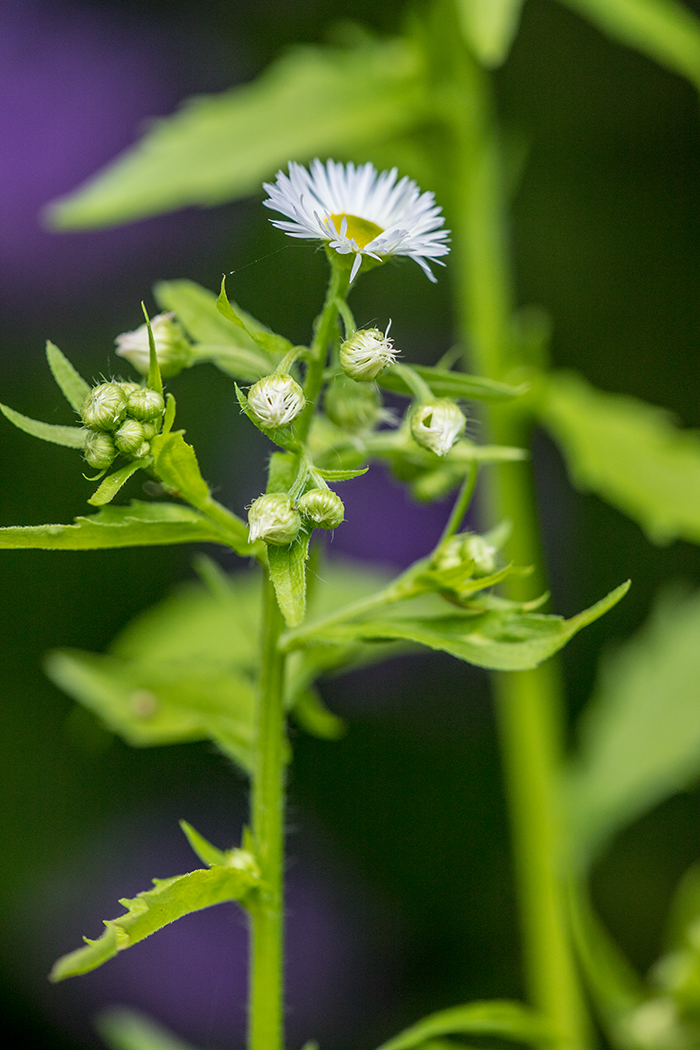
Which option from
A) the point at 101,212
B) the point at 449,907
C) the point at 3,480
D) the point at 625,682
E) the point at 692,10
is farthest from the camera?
the point at 692,10

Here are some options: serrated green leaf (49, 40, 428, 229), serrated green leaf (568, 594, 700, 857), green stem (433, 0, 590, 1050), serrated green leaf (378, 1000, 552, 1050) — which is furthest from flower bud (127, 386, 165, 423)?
serrated green leaf (568, 594, 700, 857)

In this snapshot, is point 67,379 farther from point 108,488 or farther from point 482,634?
point 482,634

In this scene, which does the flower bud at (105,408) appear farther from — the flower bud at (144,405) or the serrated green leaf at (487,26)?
the serrated green leaf at (487,26)

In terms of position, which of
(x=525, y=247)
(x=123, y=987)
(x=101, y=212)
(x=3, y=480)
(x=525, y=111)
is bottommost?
(x=123, y=987)

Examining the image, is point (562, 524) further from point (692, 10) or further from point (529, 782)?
point (692, 10)

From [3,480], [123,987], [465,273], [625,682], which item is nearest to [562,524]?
[625,682]

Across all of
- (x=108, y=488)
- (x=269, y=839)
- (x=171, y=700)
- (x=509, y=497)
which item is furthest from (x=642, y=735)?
(x=108, y=488)
